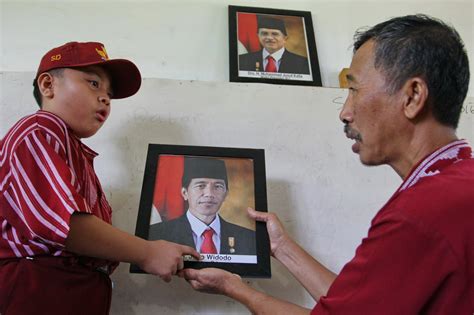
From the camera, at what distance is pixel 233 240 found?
91 cm

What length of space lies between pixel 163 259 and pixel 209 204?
0.65ft

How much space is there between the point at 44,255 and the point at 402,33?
75cm

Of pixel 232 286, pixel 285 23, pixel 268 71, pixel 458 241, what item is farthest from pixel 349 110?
pixel 285 23

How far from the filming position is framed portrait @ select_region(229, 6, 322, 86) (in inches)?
52.9

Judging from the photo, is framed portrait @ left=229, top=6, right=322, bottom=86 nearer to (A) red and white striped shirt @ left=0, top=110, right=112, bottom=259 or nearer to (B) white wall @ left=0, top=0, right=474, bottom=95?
(B) white wall @ left=0, top=0, right=474, bottom=95

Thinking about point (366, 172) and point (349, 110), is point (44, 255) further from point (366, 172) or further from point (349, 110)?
point (366, 172)

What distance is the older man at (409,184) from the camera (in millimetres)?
503

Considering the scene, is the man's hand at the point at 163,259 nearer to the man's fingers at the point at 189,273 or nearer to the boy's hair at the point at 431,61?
the man's fingers at the point at 189,273

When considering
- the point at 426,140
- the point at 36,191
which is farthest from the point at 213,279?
the point at 426,140

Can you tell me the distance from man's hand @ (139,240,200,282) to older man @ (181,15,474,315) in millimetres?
45

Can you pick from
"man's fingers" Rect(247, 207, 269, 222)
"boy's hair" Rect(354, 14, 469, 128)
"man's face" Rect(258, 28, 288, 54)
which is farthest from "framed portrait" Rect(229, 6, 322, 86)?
"boy's hair" Rect(354, 14, 469, 128)

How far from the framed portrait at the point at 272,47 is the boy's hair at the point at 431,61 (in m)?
0.66

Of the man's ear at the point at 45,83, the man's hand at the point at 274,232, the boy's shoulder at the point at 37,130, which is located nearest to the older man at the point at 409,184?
the man's hand at the point at 274,232

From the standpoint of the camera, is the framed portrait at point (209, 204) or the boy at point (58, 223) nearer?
the boy at point (58, 223)
